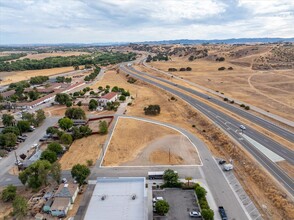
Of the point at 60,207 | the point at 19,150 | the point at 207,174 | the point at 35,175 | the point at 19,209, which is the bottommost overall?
the point at 19,150

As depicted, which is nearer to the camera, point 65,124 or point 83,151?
point 83,151

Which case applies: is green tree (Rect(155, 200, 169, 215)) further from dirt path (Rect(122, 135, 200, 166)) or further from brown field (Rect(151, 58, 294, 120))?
brown field (Rect(151, 58, 294, 120))

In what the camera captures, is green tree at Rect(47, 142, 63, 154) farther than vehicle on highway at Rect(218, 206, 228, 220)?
Yes

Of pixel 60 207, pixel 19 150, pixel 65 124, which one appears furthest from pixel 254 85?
pixel 60 207

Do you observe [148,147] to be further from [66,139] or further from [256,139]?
[256,139]

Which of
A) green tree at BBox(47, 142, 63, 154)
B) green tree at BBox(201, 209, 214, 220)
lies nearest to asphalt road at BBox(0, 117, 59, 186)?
green tree at BBox(47, 142, 63, 154)

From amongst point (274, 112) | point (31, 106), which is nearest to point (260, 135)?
point (274, 112)

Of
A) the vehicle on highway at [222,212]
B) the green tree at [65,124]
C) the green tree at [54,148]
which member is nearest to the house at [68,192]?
the green tree at [54,148]
